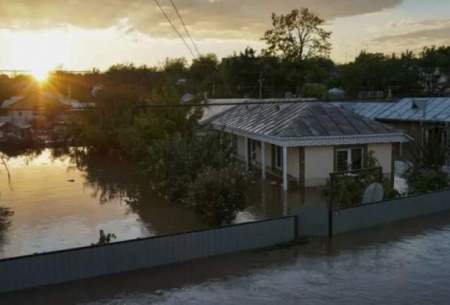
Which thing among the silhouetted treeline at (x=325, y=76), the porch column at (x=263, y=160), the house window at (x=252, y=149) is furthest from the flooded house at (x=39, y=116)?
the porch column at (x=263, y=160)

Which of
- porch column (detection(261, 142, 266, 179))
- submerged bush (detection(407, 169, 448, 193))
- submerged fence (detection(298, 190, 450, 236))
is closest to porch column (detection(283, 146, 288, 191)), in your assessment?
porch column (detection(261, 142, 266, 179))

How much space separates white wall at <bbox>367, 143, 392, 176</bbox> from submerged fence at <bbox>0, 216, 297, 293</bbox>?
10997 millimetres

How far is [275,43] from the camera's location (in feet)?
211

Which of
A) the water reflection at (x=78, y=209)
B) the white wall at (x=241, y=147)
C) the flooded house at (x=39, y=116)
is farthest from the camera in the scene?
the flooded house at (x=39, y=116)

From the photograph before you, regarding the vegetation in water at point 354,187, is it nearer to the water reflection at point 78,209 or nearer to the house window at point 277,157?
the water reflection at point 78,209

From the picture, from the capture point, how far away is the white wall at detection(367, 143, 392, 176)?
23859mm

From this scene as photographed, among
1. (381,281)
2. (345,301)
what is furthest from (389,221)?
(345,301)

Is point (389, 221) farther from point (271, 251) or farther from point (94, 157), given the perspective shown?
point (94, 157)

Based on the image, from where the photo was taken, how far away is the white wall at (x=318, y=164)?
23047mm

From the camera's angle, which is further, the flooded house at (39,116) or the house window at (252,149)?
the flooded house at (39,116)

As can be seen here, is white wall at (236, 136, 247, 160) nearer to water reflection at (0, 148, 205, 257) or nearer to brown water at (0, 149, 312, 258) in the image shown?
brown water at (0, 149, 312, 258)

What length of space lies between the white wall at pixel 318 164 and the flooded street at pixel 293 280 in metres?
8.99

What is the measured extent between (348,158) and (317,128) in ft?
6.94

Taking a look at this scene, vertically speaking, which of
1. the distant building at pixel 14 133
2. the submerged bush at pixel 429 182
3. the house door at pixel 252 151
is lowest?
the submerged bush at pixel 429 182
